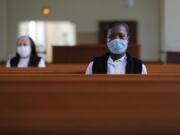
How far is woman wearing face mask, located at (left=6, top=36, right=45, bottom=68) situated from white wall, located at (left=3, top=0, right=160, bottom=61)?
10139 millimetres

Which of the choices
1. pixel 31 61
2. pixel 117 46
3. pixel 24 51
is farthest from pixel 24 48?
pixel 117 46

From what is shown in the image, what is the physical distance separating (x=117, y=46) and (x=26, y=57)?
105 inches

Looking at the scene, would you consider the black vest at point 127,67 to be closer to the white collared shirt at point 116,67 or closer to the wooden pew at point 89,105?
the white collared shirt at point 116,67

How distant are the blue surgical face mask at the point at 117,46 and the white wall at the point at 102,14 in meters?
12.7

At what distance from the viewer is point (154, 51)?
16.2 metres

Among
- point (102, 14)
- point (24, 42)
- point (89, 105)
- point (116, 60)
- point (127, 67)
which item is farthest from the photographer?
point (102, 14)

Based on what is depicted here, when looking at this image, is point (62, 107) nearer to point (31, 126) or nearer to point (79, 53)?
point (31, 126)

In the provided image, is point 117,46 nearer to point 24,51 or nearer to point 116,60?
point 116,60

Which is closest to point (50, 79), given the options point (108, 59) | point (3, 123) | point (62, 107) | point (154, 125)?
point (62, 107)

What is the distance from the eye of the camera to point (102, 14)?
52.6 ft

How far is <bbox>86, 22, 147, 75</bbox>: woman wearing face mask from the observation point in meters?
3.22

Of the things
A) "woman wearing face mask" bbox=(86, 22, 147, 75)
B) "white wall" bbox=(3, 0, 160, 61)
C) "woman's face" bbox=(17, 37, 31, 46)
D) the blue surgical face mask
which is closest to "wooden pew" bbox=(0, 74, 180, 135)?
"woman wearing face mask" bbox=(86, 22, 147, 75)

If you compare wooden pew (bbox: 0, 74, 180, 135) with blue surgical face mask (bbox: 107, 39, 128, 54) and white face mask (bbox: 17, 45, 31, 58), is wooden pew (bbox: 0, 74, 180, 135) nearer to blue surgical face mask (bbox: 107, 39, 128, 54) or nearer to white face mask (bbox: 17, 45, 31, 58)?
blue surgical face mask (bbox: 107, 39, 128, 54)

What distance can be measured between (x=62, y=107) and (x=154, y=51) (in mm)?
14461
